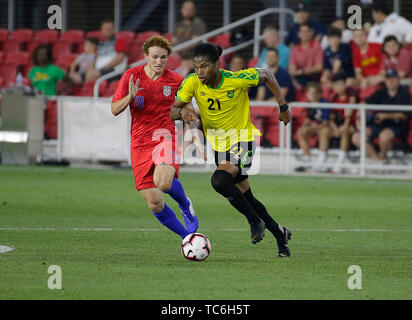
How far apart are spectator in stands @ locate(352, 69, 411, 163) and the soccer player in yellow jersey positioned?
27.7 ft

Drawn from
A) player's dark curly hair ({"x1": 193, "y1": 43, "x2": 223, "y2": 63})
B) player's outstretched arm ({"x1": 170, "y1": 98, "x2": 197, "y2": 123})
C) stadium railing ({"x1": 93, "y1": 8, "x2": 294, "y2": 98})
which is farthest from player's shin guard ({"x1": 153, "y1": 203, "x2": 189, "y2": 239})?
stadium railing ({"x1": 93, "y1": 8, "x2": 294, "y2": 98})

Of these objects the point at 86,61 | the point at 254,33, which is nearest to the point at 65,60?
the point at 86,61

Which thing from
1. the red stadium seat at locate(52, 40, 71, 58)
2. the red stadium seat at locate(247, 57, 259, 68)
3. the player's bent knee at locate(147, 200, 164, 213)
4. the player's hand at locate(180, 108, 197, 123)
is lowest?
the player's bent knee at locate(147, 200, 164, 213)

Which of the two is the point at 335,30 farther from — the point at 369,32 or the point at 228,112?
the point at 228,112

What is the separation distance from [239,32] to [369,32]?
142 inches

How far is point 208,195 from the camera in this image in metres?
14.2

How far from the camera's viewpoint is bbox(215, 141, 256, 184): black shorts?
8320mm

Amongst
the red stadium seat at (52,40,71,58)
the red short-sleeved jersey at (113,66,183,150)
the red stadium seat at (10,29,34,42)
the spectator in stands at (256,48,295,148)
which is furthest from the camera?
the red stadium seat at (10,29,34,42)

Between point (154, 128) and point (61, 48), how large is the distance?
44.8 ft

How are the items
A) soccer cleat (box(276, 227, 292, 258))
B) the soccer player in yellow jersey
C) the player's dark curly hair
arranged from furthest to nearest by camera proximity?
soccer cleat (box(276, 227, 292, 258)) < the soccer player in yellow jersey < the player's dark curly hair

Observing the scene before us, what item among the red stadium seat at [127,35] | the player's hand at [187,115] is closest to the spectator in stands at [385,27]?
the red stadium seat at [127,35]

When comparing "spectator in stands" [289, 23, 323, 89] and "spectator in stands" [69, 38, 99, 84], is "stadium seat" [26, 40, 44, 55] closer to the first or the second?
"spectator in stands" [69, 38, 99, 84]

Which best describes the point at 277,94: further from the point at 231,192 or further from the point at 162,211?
the point at 162,211

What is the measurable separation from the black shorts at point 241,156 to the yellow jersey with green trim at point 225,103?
5cm
